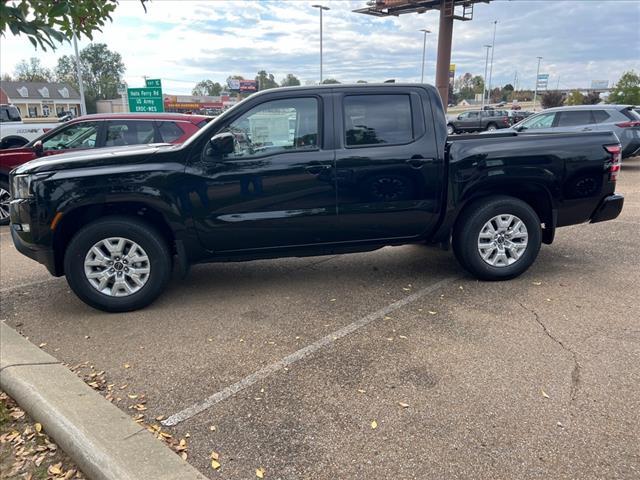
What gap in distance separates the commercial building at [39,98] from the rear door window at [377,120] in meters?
86.7

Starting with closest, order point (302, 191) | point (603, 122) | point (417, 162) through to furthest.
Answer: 1. point (302, 191)
2. point (417, 162)
3. point (603, 122)

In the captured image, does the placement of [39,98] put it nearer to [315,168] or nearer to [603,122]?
[603,122]

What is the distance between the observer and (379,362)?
355 cm

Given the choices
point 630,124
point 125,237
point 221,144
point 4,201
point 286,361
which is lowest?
point 286,361

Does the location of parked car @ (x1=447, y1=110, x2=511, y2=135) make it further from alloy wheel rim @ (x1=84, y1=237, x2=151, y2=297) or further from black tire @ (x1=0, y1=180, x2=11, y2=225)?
alloy wheel rim @ (x1=84, y1=237, x2=151, y2=297)

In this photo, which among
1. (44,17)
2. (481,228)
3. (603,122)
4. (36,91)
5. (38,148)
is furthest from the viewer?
(36,91)

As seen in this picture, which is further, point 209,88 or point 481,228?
point 209,88

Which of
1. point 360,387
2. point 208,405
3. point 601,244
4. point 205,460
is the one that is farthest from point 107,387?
point 601,244

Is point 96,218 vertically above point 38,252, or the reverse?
point 96,218

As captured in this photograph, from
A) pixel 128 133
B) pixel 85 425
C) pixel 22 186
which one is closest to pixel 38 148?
pixel 128 133

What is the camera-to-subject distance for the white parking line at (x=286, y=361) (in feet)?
9.98

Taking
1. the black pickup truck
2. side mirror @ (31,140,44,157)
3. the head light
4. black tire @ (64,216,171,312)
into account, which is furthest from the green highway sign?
black tire @ (64,216,171,312)

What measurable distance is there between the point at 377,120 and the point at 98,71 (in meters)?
113

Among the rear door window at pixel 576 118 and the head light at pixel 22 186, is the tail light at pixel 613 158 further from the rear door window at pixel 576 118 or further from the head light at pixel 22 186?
the rear door window at pixel 576 118
